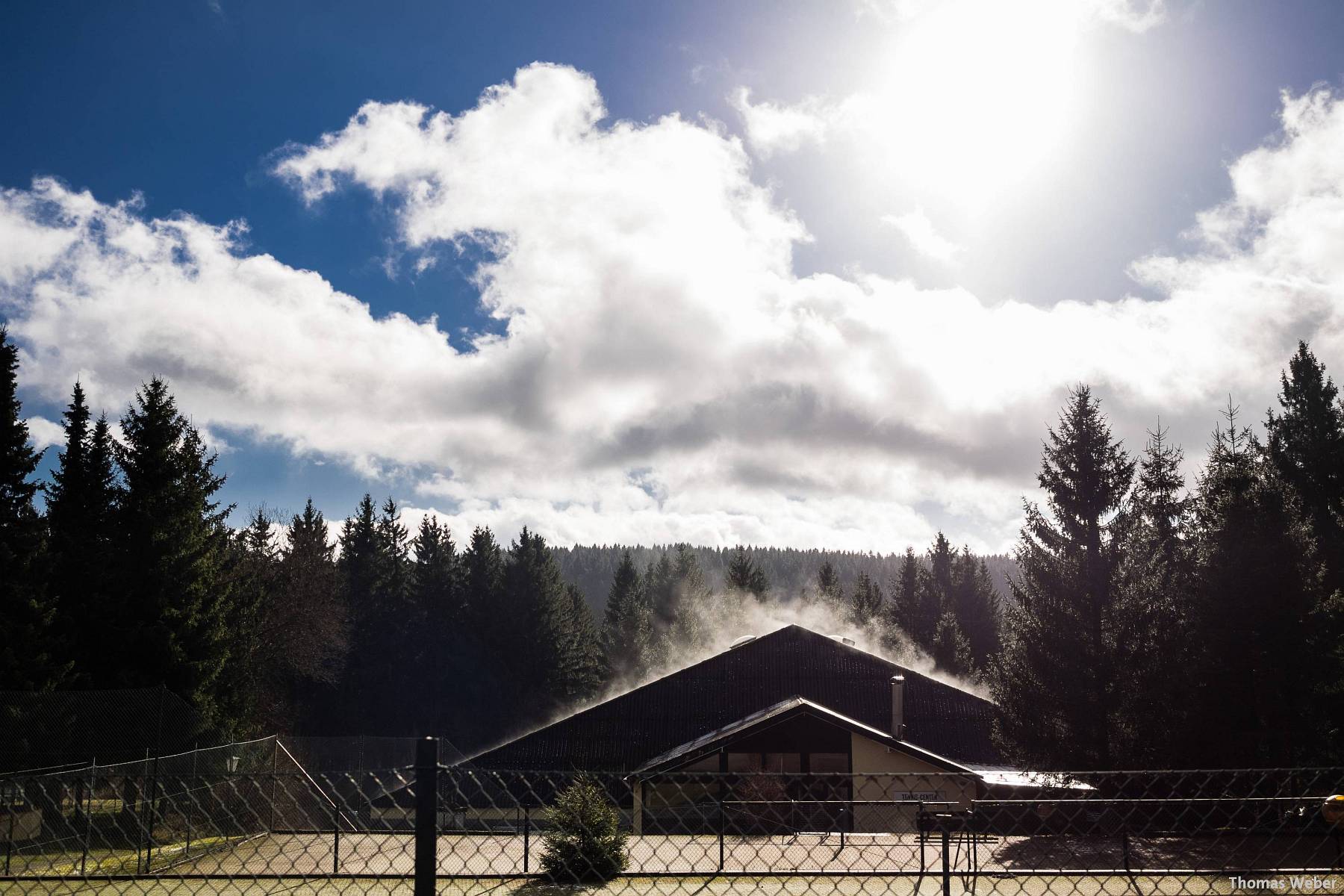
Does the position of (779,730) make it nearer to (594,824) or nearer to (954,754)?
(954,754)

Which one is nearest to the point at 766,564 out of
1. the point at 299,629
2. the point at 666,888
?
the point at 299,629

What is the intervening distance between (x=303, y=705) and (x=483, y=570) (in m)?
16.6

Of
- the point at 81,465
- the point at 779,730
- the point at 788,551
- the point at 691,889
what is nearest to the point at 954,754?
the point at 779,730

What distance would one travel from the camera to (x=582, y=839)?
39.1ft

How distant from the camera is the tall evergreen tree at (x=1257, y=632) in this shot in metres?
20.9

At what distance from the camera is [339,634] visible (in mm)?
52812

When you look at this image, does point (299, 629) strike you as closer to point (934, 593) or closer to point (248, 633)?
point (248, 633)

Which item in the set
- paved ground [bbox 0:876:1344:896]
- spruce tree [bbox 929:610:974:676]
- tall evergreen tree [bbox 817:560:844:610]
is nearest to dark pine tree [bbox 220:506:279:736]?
paved ground [bbox 0:876:1344:896]

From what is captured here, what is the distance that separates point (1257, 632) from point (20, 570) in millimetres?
29119

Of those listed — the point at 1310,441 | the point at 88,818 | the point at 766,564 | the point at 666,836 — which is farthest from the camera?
the point at 766,564

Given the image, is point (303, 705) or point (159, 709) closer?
point (159, 709)

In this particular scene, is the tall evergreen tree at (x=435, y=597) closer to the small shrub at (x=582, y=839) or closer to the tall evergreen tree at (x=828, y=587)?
the tall evergreen tree at (x=828, y=587)

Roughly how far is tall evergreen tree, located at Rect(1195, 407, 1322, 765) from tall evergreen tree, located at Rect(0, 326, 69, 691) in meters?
27.3

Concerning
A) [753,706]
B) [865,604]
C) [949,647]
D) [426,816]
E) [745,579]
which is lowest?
[753,706]
